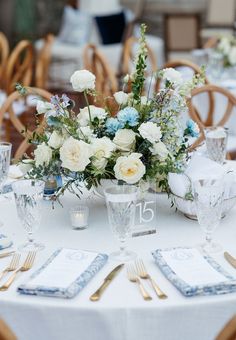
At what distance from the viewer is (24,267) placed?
1.52 m

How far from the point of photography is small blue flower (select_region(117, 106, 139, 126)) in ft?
5.59

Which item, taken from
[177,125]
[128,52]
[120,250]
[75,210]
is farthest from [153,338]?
[128,52]

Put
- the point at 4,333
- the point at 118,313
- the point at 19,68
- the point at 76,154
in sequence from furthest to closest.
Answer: the point at 19,68 → the point at 76,154 → the point at 118,313 → the point at 4,333

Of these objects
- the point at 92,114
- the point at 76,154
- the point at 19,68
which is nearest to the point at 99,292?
the point at 76,154

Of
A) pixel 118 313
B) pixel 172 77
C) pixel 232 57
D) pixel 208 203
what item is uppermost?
pixel 172 77

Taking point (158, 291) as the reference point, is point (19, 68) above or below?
above

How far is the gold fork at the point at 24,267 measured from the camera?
56.2 inches

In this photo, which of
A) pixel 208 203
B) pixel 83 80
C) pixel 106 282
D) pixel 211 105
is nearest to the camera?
pixel 106 282

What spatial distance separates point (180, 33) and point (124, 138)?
596 centimetres

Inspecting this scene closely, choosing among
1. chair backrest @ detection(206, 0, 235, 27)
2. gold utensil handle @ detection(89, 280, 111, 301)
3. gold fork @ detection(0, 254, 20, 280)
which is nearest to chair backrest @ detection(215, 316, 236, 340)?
gold utensil handle @ detection(89, 280, 111, 301)

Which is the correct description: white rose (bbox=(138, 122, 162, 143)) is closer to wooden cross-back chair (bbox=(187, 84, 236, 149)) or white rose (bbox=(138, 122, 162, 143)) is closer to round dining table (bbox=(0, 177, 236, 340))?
round dining table (bbox=(0, 177, 236, 340))

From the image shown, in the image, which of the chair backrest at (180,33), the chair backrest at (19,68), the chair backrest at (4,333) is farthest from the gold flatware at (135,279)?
the chair backrest at (180,33)

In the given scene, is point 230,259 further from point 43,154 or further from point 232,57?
point 232,57

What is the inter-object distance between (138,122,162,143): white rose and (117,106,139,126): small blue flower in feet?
0.12
